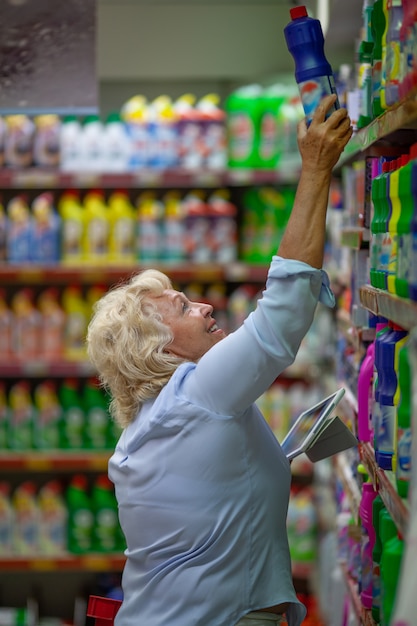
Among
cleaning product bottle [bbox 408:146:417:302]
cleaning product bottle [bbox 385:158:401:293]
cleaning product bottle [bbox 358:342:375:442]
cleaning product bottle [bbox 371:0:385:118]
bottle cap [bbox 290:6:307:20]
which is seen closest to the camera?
cleaning product bottle [bbox 408:146:417:302]

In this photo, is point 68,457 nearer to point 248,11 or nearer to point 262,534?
point 248,11

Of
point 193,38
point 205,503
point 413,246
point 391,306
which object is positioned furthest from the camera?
point 193,38

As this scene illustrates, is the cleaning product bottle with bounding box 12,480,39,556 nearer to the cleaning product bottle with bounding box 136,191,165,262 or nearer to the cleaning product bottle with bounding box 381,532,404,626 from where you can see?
the cleaning product bottle with bounding box 136,191,165,262

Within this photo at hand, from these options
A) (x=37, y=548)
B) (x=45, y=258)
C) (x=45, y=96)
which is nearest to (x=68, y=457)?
(x=37, y=548)

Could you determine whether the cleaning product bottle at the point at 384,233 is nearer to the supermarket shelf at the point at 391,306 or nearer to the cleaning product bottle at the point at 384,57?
the supermarket shelf at the point at 391,306

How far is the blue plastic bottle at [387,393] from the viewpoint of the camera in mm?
1881

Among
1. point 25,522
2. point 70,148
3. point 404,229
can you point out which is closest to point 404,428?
point 404,229

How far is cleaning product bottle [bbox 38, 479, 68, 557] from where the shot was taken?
5.04 m

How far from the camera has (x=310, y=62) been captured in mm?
1973

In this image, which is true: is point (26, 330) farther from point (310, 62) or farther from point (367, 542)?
point (310, 62)

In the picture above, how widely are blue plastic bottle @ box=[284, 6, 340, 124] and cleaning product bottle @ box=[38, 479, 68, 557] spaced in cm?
349

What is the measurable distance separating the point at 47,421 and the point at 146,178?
130 cm

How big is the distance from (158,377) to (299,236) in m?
0.52

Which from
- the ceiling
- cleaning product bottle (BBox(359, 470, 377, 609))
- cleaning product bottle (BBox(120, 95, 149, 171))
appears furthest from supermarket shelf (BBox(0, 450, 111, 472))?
cleaning product bottle (BBox(359, 470, 377, 609))
